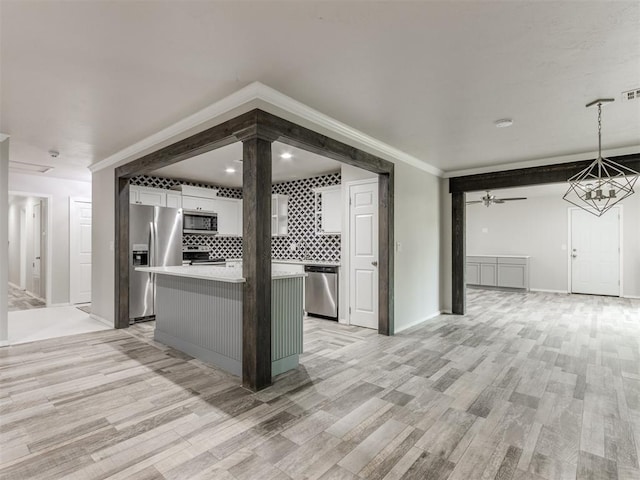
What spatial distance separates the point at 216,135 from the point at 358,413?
2725 millimetres

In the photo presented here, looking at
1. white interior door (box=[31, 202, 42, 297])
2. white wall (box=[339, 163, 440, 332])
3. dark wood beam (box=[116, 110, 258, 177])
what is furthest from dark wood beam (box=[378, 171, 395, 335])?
white interior door (box=[31, 202, 42, 297])

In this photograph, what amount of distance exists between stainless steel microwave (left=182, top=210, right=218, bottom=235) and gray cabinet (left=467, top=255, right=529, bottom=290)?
22.7 feet

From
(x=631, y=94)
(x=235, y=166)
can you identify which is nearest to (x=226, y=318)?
(x=235, y=166)

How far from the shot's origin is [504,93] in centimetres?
280

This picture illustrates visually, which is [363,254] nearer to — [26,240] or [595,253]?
[595,253]

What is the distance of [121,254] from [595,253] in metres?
10.3

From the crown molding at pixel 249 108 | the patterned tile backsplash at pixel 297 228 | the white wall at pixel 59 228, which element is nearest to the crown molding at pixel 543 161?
the crown molding at pixel 249 108

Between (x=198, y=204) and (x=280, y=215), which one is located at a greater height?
(x=198, y=204)

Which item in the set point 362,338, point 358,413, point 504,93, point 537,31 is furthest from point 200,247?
point 537,31

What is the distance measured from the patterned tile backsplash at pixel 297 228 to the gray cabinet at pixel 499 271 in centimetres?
512

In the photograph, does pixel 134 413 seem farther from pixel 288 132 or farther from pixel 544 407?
pixel 544 407

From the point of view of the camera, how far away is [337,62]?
2340 mm

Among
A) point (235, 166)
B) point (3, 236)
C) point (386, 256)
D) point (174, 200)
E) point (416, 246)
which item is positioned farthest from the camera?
point (174, 200)

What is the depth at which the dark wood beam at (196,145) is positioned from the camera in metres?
2.90
